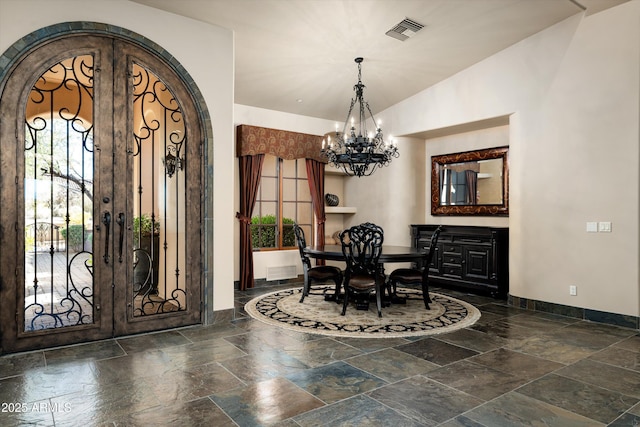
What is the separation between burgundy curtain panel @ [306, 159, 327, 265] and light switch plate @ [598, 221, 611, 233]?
13.6ft

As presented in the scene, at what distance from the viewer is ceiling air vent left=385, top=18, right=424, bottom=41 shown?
4.39 m

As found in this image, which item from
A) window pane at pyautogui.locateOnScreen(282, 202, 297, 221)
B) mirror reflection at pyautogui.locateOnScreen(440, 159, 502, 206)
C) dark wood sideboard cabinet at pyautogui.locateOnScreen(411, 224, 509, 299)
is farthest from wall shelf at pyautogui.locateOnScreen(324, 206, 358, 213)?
mirror reflection at pyautogui.locateOnScreen(440, 159, 502, 206)

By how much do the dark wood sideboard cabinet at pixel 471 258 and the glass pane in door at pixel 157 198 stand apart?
A: 13.1 ft

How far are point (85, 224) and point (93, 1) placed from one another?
2003 millimetres

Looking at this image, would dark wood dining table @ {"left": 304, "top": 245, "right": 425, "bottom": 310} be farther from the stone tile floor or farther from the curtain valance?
the curtain valance

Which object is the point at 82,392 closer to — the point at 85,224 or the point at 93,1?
the point at 85,224

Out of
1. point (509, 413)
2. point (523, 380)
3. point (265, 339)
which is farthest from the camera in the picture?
point (265, 339)

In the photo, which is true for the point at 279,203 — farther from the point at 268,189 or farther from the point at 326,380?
the point at 326,380

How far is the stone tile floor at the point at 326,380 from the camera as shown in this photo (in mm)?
2252

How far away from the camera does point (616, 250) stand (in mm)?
4215

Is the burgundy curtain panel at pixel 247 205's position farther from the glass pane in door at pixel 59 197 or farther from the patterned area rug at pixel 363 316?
the glass pane in door at pixel 59 197

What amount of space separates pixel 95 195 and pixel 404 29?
3696mm

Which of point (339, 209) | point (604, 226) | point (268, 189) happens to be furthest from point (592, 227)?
point (268, 189)

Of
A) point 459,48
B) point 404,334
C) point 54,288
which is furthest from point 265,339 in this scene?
point 459,48
